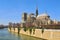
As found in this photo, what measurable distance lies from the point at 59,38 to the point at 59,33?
1.07 metres

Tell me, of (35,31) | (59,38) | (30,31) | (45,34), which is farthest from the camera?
(30,31)

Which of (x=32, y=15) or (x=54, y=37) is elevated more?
(x=32, y=15)

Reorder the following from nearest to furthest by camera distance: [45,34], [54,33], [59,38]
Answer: [59,38], [54,33], [45,34]

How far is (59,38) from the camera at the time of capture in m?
31.8

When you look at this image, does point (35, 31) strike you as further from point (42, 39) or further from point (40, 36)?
point (42, 39)

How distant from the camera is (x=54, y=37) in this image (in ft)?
109

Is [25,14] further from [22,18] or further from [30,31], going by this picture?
[30,31]

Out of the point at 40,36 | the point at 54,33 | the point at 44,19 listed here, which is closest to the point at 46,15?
the point at 44,19

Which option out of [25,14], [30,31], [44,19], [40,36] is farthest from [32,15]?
[40,36]

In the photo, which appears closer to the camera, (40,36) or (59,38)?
(59,38)

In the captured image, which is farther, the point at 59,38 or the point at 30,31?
the point at 30,31

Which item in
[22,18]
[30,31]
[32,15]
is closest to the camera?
[30,31]

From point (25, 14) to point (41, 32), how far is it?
10052 cm

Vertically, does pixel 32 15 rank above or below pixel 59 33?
above
